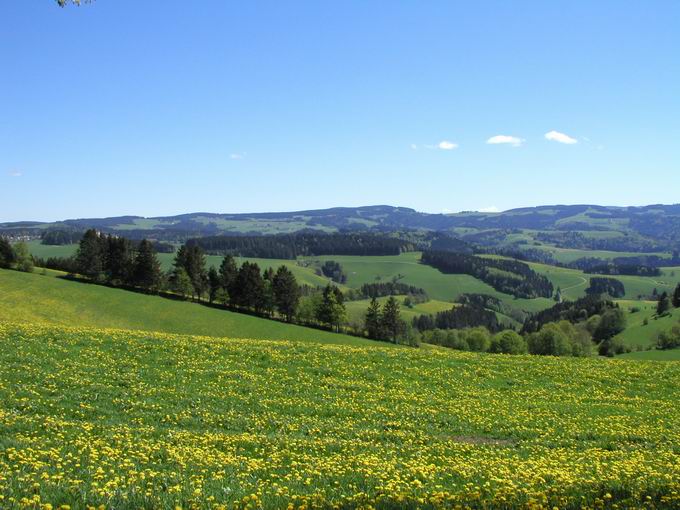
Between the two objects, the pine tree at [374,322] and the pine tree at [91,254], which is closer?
the pine tree at [91,254]

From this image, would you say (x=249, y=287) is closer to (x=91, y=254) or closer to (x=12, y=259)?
(x=91, y=254)

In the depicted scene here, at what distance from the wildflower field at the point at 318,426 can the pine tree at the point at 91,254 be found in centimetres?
6463

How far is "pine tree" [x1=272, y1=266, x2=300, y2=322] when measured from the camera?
316 feet

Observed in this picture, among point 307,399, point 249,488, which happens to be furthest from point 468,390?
point 249,488

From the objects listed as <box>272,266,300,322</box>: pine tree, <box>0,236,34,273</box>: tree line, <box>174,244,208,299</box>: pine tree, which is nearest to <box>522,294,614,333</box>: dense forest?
<box>272,266,300,322</box>: pine tree

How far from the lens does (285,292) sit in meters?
96.3

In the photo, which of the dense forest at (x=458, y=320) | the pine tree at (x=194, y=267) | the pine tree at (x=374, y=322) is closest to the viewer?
the pine tree at (x=374, y=322)

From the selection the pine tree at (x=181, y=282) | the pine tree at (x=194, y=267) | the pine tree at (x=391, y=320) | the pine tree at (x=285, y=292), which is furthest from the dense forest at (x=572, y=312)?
the pine tree at (x=181, y=282)

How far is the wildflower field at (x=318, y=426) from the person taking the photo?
32.6 feet

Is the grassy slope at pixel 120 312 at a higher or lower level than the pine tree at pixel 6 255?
lower

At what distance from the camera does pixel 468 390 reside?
88.3 feet

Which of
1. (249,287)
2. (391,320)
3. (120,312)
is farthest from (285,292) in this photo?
(120,312)

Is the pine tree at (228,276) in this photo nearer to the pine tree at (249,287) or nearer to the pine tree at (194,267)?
the pine tree at (249,287)

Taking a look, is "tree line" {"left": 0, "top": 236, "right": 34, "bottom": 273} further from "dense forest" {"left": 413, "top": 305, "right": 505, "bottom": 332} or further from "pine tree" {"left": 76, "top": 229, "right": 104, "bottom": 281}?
"dense forest" {"left": 413, "top": 305, "right": 505, "bottom": 332}
